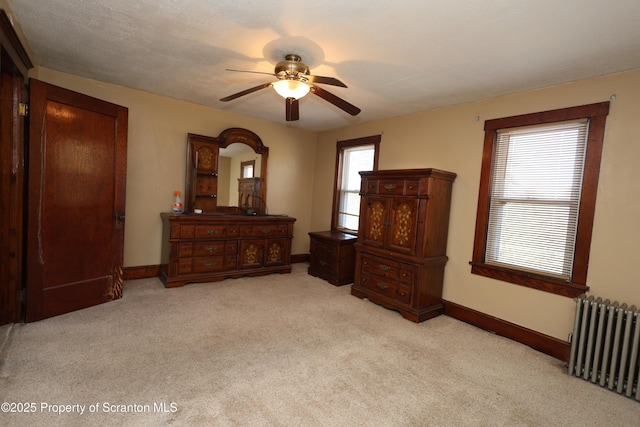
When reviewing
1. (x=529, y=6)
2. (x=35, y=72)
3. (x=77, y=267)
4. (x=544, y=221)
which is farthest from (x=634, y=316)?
(x=35, y=72)

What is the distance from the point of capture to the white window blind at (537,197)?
276 cm

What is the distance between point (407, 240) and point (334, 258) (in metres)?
1.35

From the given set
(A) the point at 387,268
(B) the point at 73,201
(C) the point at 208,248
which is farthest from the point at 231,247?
(A) the point at 387,268

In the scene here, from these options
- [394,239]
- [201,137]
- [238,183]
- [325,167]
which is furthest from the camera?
[325,167]

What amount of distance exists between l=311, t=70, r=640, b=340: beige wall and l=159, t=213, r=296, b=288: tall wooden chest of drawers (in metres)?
2.00

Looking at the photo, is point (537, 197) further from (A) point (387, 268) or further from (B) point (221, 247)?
(B) point (221, 247)

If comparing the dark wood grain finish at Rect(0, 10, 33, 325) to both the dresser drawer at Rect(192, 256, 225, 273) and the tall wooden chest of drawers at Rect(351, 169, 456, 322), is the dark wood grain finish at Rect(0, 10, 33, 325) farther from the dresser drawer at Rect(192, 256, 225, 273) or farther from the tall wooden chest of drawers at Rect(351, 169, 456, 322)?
the tall wooden chest of drawers at Rect(351, 169, 456, 322)

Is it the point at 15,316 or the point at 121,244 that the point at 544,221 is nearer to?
the point at 121,244

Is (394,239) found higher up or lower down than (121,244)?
higher up

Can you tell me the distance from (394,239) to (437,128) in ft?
4.91

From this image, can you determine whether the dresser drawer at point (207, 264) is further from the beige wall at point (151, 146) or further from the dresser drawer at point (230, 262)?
the beige wall at point (151, 146)

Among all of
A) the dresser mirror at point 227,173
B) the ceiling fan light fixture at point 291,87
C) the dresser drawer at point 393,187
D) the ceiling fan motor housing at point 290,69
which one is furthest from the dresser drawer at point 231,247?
the ceiling fan motor housing at point 290,69

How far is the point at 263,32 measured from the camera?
2.27 meters

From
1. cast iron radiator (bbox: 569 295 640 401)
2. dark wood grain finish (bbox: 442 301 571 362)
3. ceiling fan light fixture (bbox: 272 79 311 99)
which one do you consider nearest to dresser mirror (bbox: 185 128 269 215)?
ceiling fan light fixture (bbox: 272 79 311 99)
